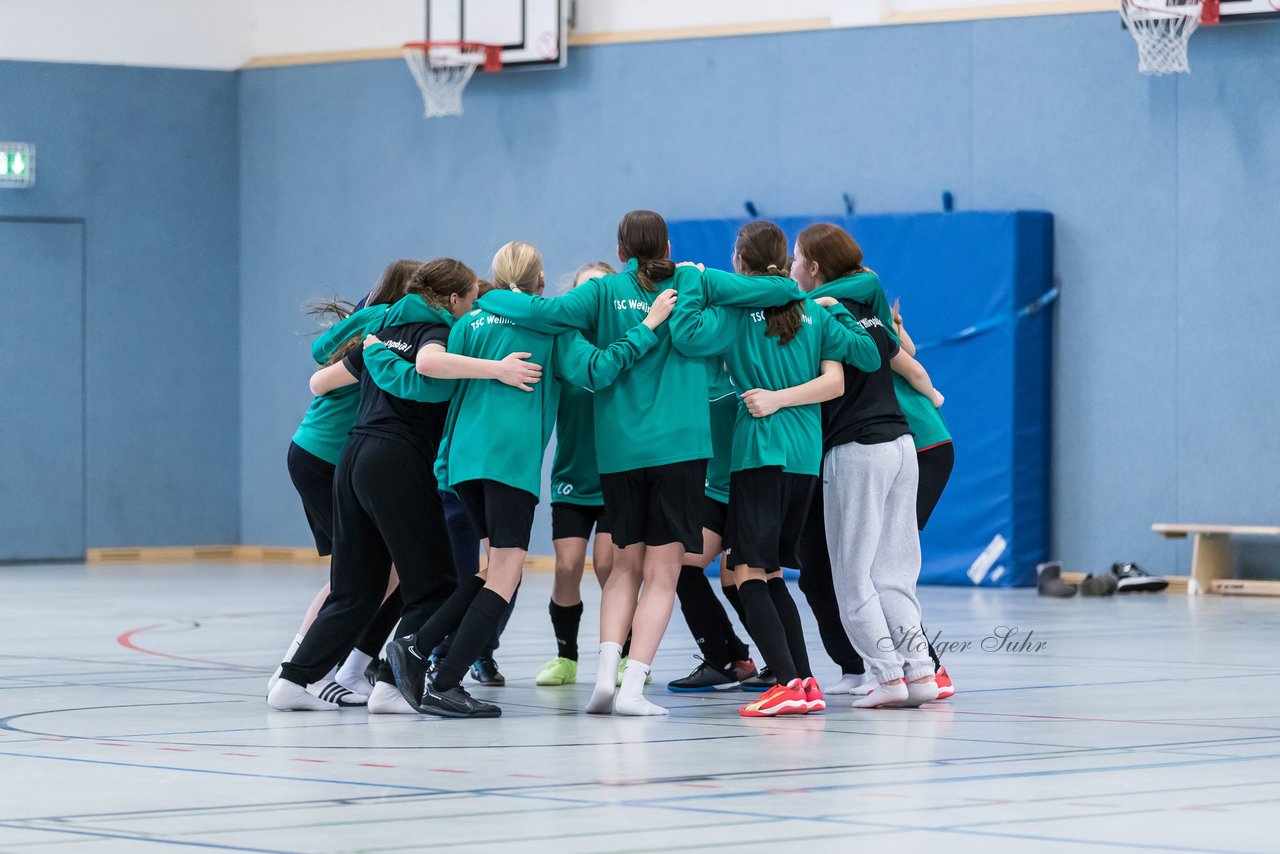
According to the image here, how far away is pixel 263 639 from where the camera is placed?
10.2 meters

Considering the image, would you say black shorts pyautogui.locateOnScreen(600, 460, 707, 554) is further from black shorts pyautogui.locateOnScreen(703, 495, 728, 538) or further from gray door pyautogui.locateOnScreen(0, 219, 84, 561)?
gray door pyautogui.locateOnScreen(0, 219, 84, 561)

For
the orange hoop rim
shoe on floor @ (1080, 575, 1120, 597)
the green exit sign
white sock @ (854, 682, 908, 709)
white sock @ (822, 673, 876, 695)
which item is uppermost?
the orange hoop rim

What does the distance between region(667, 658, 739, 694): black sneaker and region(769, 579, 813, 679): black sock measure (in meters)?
0.74

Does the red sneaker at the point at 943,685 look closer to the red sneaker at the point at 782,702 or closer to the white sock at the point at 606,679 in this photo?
the red sneaker at the point at 782,702

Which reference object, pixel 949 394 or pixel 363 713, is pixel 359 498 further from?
pixel 949 394

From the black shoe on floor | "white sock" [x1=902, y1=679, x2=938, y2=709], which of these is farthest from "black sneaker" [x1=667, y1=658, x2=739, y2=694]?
"white sock" [x1=902, y1=679, x2=938, y2=709]

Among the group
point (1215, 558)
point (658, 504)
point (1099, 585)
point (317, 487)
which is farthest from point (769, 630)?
point (1215, 558)

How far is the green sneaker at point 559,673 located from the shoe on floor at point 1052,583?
6.44 meters

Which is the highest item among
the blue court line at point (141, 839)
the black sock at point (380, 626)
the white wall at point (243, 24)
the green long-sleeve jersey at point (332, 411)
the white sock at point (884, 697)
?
the white wall at point (243, 24)

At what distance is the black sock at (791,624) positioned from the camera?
22.9 ft

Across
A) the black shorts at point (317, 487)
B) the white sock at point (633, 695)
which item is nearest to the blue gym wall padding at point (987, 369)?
the black shorts at point (317, 487)

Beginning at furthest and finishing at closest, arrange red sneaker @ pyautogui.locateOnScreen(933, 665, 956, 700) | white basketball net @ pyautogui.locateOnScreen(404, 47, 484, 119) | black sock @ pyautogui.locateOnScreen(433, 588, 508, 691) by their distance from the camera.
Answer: white basketball net @ pyautogui.locateOnScreen(404, 47, 484, 119), red sneaker @ pyautogui.locateOnScreen(933, 665, 956, 700), black sock @ pyautogui.locateOnScreen(433, 588, 508, 691)

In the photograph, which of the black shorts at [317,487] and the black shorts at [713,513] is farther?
the black shorts at [713,513]

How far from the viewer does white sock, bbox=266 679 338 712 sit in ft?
22.5
